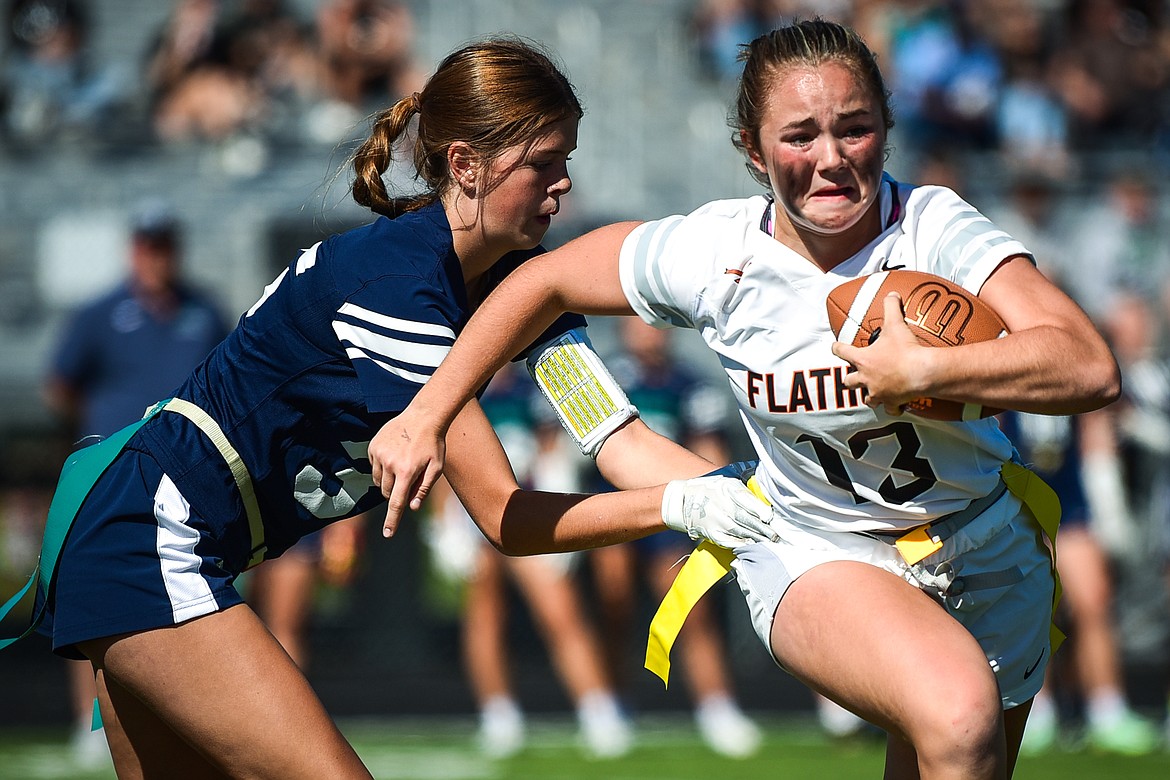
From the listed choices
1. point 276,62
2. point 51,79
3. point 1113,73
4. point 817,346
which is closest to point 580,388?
point 817,346

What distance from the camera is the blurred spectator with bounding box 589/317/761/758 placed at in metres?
8.15

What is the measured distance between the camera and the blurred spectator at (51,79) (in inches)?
448

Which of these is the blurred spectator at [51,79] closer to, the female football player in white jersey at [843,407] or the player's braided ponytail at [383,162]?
the player's braided ponytail at [383,162]

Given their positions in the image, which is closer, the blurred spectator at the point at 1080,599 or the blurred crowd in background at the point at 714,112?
the blurred spectator at the point at 1080,599

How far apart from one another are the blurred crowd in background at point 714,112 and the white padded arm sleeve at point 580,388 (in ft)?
20.5

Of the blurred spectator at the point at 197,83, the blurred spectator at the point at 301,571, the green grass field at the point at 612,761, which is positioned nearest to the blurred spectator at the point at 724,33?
the blurred spectator at the point at 197,83

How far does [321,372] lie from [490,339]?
37cm

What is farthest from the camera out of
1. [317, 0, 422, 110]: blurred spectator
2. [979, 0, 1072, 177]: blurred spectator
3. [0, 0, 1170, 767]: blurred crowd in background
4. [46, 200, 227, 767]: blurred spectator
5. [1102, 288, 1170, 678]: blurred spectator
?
[979, 0, 1072, 177]: blurred spectator

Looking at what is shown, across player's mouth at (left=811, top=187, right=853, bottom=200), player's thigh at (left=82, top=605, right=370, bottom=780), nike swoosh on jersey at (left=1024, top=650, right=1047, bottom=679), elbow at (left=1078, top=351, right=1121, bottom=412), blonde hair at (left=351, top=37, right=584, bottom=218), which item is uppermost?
blonde hair at (left=351, top=37, right=584, bottom=218)

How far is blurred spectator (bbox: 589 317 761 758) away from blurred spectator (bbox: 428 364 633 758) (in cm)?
28

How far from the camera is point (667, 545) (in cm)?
845

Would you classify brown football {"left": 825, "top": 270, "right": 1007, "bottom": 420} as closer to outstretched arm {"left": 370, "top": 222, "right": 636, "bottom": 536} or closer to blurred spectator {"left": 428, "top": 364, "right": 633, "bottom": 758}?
outstretched arm {"left": 370, "top": 222, "right": 636, "bottom": 536}

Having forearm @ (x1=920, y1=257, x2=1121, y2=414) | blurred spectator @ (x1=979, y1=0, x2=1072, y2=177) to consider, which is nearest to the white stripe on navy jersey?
forearm @ (x1=920, y1=257, x2=1121, y2=414)

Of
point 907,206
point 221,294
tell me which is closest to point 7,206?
point 221,294
